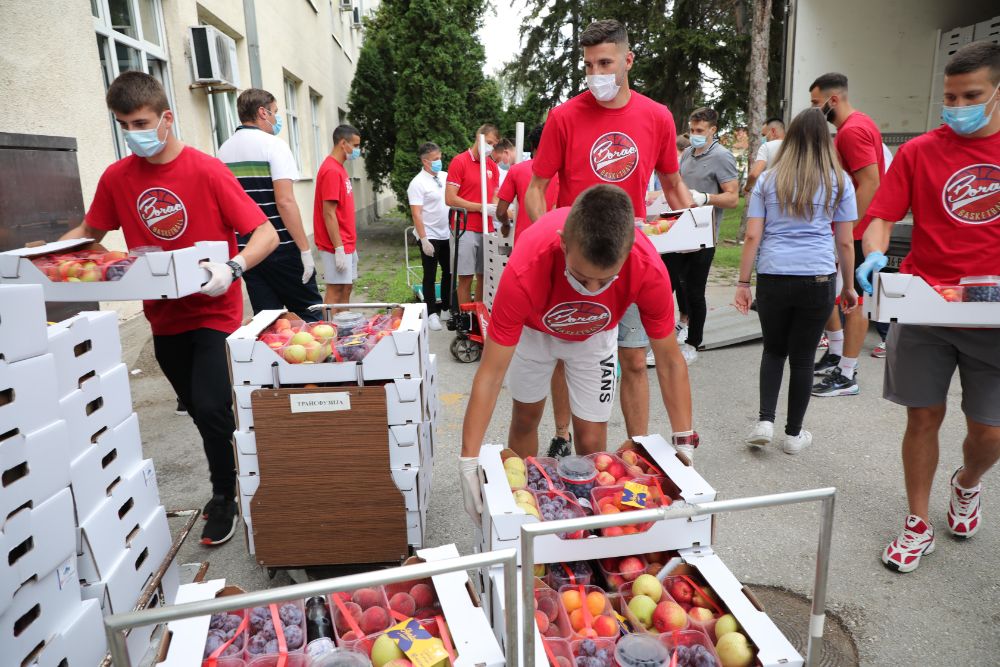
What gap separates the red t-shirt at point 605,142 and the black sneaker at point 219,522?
252 centimetres

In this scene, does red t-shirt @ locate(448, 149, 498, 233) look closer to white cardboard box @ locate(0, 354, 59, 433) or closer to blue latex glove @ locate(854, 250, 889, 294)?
blue latex glove @ locate(854, 250, 889, 294)

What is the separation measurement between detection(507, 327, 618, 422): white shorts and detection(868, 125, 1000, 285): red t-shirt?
4.70 ft

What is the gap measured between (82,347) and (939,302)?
10.7 ft

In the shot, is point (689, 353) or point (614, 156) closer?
point (614, 156)

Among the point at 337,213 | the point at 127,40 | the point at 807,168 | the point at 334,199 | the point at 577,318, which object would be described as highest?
the point at 127,40

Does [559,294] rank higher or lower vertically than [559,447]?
higher

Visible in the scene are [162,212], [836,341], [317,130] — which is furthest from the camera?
[317,130]

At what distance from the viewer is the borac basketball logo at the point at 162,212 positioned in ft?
10.1

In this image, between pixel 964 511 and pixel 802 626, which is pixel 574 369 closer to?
pixel 802 626

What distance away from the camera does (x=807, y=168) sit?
3.94 m

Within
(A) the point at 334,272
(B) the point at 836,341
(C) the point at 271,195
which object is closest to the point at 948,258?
(B) the point at 836,341

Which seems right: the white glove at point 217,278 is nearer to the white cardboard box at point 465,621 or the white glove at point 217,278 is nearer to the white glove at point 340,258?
the white cardboard box at point 465,621

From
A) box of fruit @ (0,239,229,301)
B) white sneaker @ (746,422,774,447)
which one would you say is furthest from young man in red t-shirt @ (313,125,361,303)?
white sneaker @ (746,422,774,447)

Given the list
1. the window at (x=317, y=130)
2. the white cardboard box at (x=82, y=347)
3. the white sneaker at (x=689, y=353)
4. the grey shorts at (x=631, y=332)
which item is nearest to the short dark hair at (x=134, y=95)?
the white cardboard box at (x=82, y=347)
